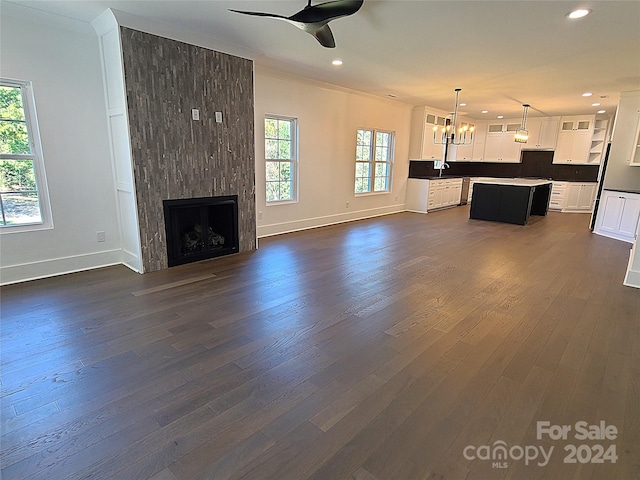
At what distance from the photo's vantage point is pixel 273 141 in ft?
19.0

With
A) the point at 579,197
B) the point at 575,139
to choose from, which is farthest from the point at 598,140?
the point at 579,197

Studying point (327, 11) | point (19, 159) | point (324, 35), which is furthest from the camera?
point (19, 159)

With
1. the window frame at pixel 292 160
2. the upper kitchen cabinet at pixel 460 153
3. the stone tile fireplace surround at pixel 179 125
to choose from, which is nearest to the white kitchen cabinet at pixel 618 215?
the upper kitchen cabinet at pixel 460 153

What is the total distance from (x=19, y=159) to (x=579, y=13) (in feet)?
18.4

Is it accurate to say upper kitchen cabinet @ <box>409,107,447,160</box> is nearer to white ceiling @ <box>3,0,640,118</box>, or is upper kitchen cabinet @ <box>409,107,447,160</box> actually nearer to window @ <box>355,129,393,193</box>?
window @ <box>355,129,393,193</box>

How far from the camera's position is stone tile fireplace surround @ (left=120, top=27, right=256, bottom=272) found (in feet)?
12.0

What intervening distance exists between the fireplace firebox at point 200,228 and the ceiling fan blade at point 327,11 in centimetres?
251

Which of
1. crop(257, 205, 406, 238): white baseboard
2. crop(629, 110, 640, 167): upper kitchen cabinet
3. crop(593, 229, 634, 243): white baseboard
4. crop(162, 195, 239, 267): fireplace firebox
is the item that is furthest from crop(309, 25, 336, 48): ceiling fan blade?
crop(629, 110, 640, 167): upper kitchen cabinet

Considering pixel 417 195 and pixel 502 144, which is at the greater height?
pixel 502 144

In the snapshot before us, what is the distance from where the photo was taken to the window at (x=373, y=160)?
7.64 m

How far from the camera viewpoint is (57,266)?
3.84m

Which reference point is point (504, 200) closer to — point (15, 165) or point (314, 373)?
point (314, 373)

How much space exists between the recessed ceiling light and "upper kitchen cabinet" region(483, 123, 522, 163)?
797 centimetres

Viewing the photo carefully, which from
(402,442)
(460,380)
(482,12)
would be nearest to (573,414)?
(460,380)
